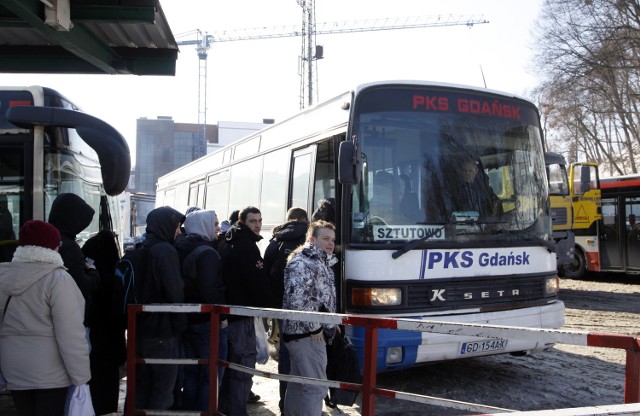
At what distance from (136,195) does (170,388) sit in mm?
25117

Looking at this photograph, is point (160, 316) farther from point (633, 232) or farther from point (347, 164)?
point (633, 232)

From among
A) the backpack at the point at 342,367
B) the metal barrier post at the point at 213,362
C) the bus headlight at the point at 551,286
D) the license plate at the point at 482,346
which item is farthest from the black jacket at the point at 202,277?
the bus headlight at the point at 551,286

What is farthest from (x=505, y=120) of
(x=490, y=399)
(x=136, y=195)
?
(x=136, y=195)

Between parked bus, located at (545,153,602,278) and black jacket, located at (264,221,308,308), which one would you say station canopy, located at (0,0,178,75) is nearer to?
black jacket, located at (264,221,308,308)

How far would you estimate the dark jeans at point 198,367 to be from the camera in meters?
5.11

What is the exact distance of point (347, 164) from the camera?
18.7ft

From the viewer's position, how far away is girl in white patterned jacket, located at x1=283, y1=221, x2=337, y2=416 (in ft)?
14.7

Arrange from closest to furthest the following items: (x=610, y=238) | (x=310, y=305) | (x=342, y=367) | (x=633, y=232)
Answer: (x=310, y=305)
(x=342, y=367)
(x=633, y=232)
(x=610, y=238)

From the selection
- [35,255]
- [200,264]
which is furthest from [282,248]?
[35,255]

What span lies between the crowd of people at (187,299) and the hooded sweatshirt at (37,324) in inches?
1.8

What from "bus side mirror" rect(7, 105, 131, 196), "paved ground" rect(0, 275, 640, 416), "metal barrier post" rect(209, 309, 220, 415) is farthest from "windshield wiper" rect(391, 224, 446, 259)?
"bus side mirror" rect(7, 105, 131, 196)

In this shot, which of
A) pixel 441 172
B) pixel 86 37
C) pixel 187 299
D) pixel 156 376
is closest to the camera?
pixel 156 376

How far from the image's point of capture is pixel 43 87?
18.0 feet

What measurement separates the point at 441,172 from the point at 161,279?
9.46 ft
